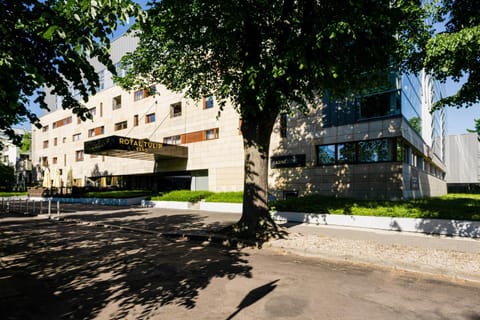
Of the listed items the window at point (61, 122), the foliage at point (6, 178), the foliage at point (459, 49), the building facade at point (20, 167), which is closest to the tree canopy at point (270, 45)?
the foliage at point (459, 49)

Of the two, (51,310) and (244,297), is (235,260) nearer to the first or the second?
(244,297)

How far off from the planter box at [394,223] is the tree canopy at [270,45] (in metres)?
4.24

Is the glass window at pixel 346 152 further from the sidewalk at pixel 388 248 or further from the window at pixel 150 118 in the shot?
the window at pixel 150 118

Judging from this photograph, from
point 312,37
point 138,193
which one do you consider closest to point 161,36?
point 312,37

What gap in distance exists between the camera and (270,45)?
10.1 metres

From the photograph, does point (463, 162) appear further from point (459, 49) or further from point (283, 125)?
point (459, 49)

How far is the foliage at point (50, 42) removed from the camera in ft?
12.2

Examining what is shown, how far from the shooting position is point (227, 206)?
59.1 feet

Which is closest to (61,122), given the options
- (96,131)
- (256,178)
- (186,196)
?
(96,131)

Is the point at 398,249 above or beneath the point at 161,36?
beneath

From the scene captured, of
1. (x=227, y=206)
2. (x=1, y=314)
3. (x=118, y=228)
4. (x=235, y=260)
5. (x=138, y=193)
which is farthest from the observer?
(x=138, y=193)

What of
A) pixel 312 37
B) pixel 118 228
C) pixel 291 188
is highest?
pixel 312 37

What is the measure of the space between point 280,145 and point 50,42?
16658 millimetres

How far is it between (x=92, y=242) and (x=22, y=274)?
3.52 metres
